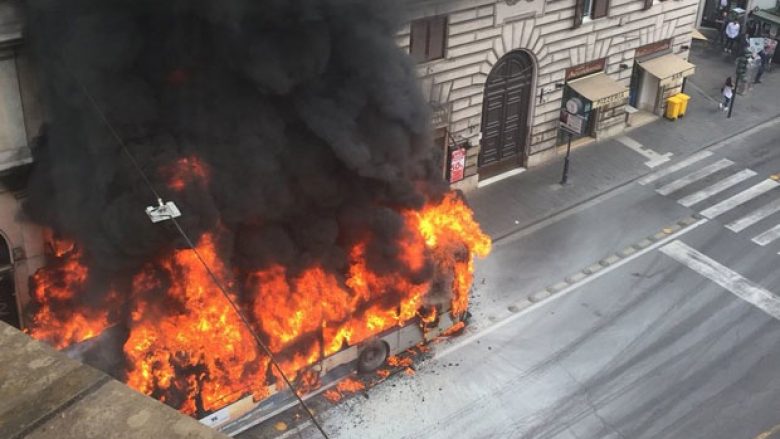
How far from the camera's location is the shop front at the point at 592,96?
25906 mm

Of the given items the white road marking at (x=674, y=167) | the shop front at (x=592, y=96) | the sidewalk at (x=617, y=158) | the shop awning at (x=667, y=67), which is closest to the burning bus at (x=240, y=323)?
the sidewalk at (x=617, y=158)

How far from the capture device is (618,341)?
19.6 m

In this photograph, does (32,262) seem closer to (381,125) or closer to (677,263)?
(381,125)

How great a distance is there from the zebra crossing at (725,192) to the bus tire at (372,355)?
458 inches

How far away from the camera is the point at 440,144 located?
78.1 ft

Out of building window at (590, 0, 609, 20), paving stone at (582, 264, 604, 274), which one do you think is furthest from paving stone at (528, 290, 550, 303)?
building window at (590, 0, 609, 20)

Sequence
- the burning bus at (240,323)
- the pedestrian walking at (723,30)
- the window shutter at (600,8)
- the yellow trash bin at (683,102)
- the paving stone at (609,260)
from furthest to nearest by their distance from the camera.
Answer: the pedestrian walking at (723,30) → the yellow trash bin at (683,102) → the window shutter at (600,8) → the paving stone at (609,260) → the burning bus at (240,323)

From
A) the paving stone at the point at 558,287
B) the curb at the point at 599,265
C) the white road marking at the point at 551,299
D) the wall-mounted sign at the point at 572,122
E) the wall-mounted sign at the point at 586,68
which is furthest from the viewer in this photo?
the wall-mounted sign at the point at 586,68

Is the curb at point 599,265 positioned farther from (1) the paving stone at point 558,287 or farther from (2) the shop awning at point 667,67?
(2) the shop awning at point 667,67

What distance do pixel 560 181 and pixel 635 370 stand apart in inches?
338

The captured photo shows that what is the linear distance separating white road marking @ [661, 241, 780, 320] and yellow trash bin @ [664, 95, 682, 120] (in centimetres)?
801

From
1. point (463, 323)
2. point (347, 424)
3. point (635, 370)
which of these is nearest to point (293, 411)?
point (347, 424)

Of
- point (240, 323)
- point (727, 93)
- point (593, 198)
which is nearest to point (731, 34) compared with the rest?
point (727, 93)

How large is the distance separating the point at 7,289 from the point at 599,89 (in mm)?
17715
